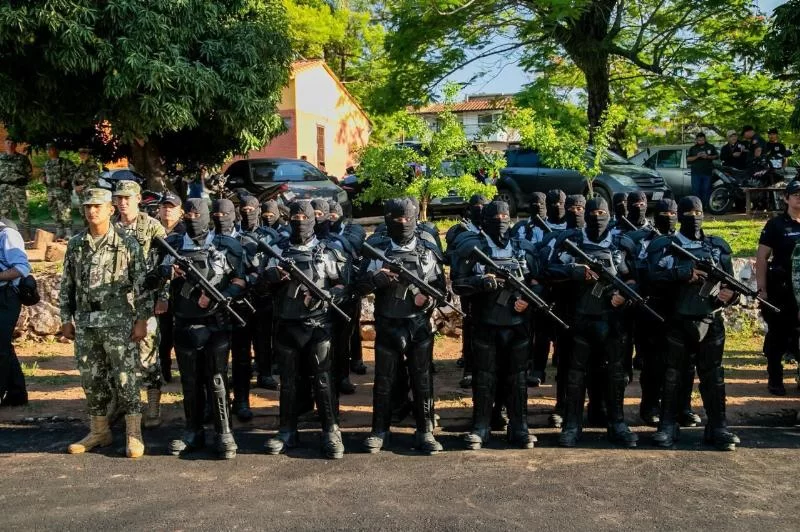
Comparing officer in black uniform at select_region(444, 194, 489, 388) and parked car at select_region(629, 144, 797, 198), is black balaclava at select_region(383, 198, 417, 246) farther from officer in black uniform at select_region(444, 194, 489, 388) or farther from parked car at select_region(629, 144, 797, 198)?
parked car at select_region(629, 144, 797, 198)

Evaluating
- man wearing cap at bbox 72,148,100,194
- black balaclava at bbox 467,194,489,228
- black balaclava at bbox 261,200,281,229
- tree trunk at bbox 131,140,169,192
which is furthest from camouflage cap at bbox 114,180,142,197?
tree trunk at bbox 131,140,169,192

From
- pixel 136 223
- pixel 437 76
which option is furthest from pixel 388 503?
pixel 437 76

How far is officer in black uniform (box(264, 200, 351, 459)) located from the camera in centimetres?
622

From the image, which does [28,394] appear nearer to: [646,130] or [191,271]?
[191,271]

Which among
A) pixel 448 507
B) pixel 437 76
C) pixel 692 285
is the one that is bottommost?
pixel 448 507

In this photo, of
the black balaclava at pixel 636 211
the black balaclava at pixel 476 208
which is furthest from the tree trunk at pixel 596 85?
the black balaclava at pixel 636 211

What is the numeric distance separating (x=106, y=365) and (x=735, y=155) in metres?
13.8

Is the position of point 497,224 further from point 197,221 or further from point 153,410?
point 153,410

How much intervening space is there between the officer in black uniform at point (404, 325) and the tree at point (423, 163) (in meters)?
4.99

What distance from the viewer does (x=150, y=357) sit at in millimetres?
6996

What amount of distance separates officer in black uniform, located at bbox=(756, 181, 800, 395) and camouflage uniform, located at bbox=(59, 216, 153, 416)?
5.92 m

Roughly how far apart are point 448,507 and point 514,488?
0.60 meters

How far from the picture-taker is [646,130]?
27328 mm

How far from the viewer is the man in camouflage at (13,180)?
1352 centimetres
